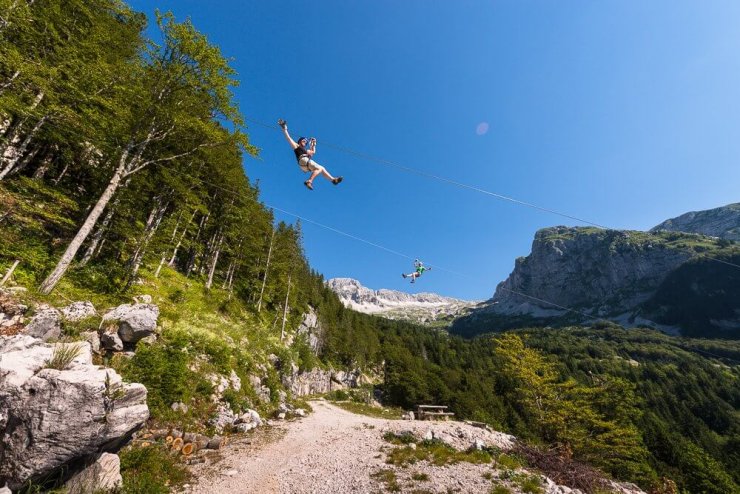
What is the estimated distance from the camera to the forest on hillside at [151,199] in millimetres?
13016

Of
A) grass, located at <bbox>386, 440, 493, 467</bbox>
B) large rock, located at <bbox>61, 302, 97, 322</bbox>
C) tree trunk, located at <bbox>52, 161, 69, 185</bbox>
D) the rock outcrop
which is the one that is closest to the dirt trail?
grass, located at <bbox>386, 440, 493, 467</bbox>

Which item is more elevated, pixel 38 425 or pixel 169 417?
pixel 38 425

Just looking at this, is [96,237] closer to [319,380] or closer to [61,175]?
[61,175]

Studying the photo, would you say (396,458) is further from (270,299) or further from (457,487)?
(270,299)

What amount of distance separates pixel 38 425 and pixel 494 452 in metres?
14.9

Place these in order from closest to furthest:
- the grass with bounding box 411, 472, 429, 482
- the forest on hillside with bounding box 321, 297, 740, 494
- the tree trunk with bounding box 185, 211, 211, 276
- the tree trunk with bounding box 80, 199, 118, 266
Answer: the grass with bounding box 411, 472, 429, 482, the tree trunk with bounding box 80, 199, 118, 266, the forest on hillside with bounding box 321, 297, 740, 494, the tree trunk with bounding box 185, 211, 211, 276

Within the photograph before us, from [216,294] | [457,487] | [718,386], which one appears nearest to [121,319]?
[457,487]

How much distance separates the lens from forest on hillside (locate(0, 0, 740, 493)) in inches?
512

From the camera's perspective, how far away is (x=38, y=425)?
17.3 ft

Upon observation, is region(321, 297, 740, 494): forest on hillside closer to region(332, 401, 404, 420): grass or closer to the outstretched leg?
region(332, 401, 404, 420): grass

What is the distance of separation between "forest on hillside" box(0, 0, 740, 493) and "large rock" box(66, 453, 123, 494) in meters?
3.97

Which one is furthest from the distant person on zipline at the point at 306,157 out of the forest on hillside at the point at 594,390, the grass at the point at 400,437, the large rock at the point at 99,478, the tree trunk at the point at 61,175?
the forest on hillside at the point at 594,390

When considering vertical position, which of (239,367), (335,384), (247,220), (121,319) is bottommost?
(335,384)

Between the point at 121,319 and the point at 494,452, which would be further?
the point at 494,452
